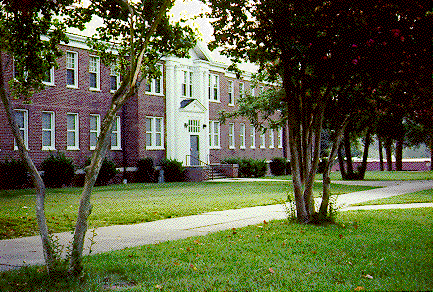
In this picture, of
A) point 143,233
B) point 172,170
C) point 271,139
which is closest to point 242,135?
point 271,139

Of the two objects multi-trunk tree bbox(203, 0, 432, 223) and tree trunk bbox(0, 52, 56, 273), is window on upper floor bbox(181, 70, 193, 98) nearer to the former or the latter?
multi-trunk tree bbox(203, 0, 432, 223)

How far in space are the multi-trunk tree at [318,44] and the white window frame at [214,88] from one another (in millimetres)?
28701

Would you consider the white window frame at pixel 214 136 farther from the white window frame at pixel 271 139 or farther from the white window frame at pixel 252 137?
the white window frame at pixel 271 139

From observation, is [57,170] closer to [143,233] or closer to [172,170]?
[172,170]

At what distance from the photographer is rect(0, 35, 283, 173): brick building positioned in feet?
91.6

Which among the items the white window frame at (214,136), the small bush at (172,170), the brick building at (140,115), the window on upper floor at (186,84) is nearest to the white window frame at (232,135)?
the brick building at (140,115)

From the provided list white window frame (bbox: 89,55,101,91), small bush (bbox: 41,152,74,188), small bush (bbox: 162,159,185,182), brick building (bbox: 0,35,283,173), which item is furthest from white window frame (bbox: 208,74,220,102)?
small bush (bbox: 41,152,74,188)

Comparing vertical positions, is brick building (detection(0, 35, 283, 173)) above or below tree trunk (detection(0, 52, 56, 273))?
above

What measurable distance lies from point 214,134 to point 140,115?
353 inches

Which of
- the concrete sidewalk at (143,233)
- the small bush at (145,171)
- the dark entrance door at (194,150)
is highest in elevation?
the dark entrance door at (194,150)

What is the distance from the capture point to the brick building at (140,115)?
27906mm

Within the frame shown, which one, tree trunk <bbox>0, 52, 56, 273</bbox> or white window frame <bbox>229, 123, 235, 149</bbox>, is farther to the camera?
white window frame <bbox>229, 123, 235, 149</bbox>

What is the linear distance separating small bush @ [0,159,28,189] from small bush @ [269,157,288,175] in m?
23.2

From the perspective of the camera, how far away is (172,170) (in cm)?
3312
